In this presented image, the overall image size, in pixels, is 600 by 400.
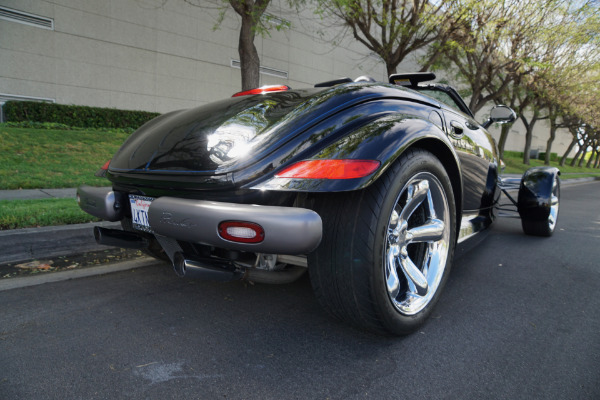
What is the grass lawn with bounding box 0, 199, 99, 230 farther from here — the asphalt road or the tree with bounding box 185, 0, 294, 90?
the tree with bounding box 185, 0, 294, 90

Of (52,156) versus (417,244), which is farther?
(52,156)

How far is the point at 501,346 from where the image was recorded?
1.90 meters

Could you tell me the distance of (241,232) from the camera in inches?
59.1

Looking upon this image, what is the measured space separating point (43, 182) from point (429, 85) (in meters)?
5.70

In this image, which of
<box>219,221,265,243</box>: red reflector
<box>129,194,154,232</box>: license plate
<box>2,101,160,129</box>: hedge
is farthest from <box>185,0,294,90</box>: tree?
<box>219,221,265,243</box>: red reflector

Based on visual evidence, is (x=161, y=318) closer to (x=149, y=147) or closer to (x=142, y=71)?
(x=149, y=147)

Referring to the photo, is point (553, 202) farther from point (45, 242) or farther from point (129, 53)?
point (129, 53)

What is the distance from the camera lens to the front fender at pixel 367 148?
1.54 metres

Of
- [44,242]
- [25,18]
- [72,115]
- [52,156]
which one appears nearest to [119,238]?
[44,242]

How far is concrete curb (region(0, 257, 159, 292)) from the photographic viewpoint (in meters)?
2.52

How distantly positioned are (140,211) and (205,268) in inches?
23.2

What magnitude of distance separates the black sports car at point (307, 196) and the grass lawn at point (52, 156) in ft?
14.7

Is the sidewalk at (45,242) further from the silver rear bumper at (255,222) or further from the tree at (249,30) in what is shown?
the tree at (249,30)

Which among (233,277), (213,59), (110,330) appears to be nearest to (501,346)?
(233,277)
